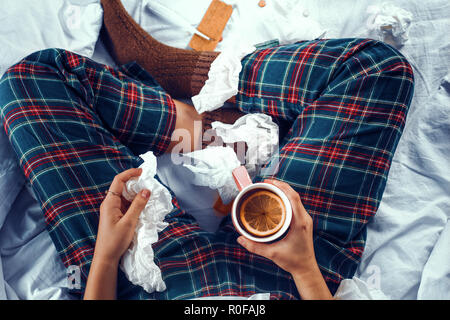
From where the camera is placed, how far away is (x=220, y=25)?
1.07 metres

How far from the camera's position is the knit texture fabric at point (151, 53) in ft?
2.99

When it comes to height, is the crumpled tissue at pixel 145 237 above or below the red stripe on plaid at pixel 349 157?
below

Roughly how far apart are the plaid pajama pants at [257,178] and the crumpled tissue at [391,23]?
0.21 m

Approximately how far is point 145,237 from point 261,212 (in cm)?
25

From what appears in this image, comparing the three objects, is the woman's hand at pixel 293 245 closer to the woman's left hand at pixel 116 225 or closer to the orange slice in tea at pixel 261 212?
the orange slice in tea at pixel 261 212

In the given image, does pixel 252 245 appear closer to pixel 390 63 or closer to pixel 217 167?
pixel 217 167

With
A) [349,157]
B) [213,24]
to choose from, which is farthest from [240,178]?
[213,24]

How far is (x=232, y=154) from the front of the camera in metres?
0.82

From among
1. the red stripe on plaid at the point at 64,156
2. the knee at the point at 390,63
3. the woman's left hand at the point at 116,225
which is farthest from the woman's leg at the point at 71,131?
the knee at the point at 390,63

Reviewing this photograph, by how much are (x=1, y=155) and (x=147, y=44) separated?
1.56 feet

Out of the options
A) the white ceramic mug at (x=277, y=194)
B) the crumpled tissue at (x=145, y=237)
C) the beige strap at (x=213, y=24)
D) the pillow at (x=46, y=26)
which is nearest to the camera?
the white ceramic mug at (x=277, y=194)

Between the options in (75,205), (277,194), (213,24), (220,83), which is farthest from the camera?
(213,24)

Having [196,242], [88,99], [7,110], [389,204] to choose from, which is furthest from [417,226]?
[7,110]

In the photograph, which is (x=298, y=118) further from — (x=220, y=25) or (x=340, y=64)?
(x=220, y=25)
